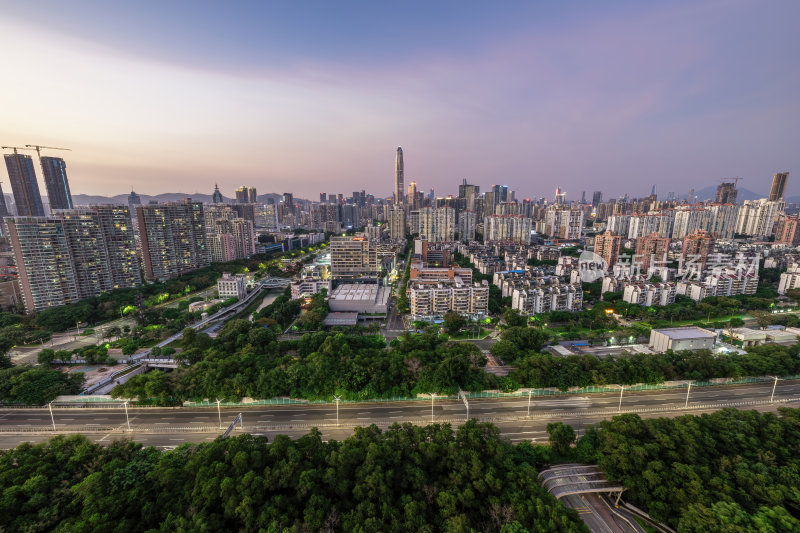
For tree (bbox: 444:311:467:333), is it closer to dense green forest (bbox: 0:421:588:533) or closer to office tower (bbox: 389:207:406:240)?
dense green forest (bbox: 0:421:588:533)

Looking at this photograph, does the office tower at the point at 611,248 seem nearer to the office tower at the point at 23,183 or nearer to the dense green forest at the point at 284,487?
the dense green forest at the point at 284,487

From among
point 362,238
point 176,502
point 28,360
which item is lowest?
point 28,360

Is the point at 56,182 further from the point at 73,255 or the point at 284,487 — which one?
the point at 284,487

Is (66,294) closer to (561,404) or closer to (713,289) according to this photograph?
(561,404)

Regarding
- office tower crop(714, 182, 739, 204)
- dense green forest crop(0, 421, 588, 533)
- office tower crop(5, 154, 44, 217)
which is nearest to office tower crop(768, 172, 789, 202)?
office tower crop(714, 182, 739, 204)

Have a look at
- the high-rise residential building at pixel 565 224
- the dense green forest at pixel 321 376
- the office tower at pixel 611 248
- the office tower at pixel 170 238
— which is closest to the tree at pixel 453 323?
the dense green forest at pixel 321 376

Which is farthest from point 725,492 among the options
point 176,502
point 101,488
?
point 101,488
